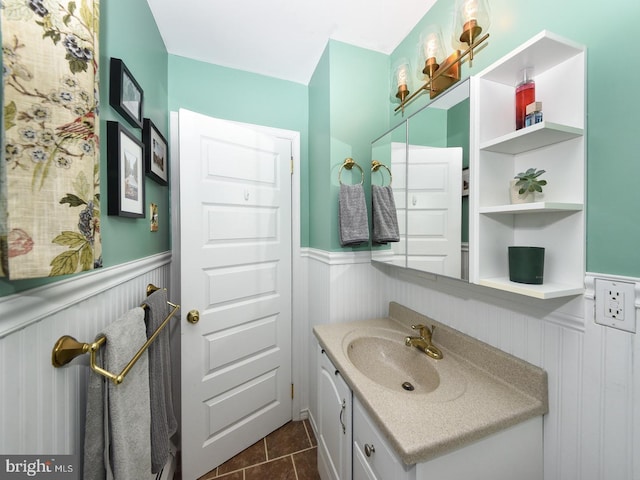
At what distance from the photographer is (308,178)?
1779 millimetres

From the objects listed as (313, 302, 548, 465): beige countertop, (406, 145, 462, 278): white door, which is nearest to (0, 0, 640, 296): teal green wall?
(406, 145, 462, 278): white door

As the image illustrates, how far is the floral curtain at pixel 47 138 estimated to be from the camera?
1.32 ft

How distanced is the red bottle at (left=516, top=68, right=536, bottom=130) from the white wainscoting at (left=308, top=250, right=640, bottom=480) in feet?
1.70

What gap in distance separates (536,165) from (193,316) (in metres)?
1.58

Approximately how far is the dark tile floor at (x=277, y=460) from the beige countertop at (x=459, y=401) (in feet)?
2.76

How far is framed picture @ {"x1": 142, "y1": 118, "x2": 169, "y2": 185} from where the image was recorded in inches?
44.0

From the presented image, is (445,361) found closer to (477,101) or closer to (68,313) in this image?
(477,101)

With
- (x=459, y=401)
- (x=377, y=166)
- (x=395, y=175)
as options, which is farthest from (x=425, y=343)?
(x=377, y=166)

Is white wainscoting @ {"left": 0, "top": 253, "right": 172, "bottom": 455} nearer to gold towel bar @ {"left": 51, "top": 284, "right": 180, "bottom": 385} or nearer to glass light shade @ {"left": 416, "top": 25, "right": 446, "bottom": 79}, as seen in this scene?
gold towel bar @ {"left": 51, "top": 284, "right": 180, "bottom": 385}

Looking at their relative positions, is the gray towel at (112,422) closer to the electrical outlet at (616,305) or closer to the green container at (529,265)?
the green container at (529,265)

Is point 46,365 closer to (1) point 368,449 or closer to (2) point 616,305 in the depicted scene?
(1) point 368,449

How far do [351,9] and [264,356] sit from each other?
6.67 feet

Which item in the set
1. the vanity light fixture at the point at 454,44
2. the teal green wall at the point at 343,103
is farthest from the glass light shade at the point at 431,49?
the teal green wall at the point at 343,103

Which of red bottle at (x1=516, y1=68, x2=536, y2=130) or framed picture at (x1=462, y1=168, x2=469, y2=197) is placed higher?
red bottle at (x1=516, y1=68, x2=536, y2=130)
